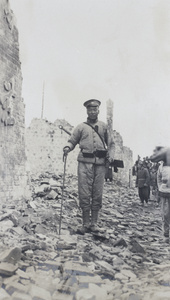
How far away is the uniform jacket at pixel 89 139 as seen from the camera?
309 centimetres

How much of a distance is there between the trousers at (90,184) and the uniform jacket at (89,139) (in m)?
0.08

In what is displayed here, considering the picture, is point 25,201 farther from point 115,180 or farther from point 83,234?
point 115,180

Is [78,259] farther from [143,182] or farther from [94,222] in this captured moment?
[143,182]

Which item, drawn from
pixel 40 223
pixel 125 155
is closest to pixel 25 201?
pixel 40 223

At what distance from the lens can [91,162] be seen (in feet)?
10.1

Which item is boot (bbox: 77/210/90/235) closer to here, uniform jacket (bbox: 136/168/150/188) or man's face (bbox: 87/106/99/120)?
man's face (bbox: 87/106/99/120)

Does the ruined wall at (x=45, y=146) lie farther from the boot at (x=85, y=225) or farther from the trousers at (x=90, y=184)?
the boot at (x=85, y=225)

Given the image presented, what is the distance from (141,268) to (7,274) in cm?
123

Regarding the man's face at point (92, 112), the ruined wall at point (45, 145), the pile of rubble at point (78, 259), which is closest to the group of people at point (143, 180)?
the pile of rubble at point (78, 259)

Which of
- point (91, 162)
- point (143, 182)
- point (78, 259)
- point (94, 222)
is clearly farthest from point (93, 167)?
point (143, 182)

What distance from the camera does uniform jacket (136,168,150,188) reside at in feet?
20.2

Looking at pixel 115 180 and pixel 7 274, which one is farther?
pixel 115 180

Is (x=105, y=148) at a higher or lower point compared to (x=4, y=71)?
lower

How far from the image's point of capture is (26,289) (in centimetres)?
195
